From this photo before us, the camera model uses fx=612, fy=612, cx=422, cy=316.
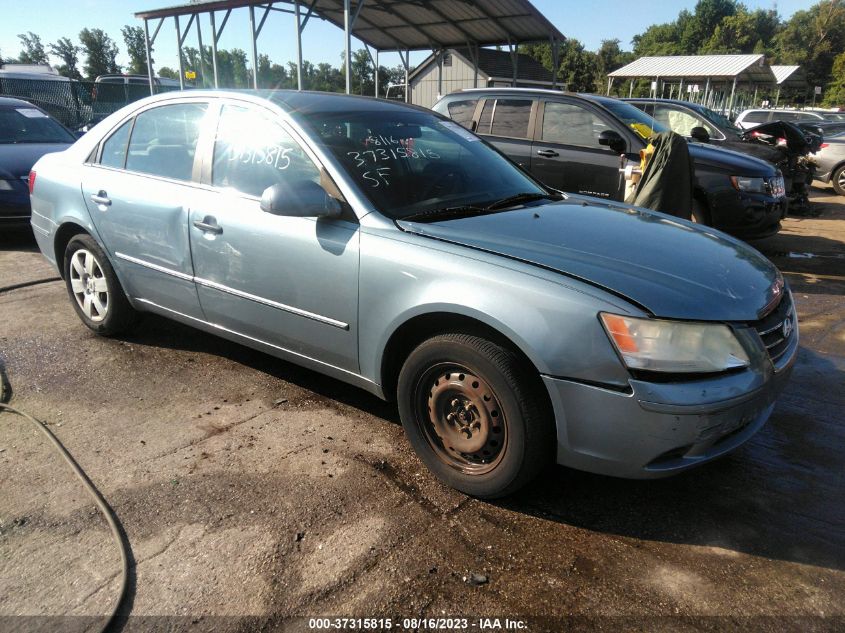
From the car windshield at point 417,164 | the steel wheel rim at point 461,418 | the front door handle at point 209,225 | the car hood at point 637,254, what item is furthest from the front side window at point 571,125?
the steel wheel rim at point 461,418

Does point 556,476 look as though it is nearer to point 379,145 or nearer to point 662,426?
point 662,426

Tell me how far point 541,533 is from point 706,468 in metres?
1.00

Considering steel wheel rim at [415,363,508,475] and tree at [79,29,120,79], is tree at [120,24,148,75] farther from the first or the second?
steel wheel rim at [415,363,508,475]

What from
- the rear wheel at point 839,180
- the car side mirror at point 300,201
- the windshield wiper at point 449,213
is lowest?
the rear wheel at point 839,180

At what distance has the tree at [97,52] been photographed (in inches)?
3059

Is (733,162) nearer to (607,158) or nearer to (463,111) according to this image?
(607,158)

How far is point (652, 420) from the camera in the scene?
2172mm

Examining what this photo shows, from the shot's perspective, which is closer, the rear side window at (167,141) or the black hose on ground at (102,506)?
the black hose on ground at (102,506)

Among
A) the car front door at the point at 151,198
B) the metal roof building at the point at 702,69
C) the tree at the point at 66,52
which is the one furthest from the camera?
the tree at the point at 66,52

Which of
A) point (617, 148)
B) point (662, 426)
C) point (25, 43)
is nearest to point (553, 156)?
point (617, 148)

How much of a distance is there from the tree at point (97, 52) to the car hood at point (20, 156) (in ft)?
271

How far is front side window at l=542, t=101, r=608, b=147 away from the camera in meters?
6.86

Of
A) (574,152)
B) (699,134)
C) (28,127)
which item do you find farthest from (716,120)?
(28,127)

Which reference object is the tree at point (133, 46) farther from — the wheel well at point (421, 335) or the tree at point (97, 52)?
the wheel well at point (421, 335)
